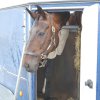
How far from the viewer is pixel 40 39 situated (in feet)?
Result: 14.5

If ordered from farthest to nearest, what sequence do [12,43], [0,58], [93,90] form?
[0,58] → [12,43] → [93,90]

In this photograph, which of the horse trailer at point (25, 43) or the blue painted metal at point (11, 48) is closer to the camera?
the horse trailer at point (25, 43)

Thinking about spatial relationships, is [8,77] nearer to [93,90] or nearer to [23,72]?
[23,72]

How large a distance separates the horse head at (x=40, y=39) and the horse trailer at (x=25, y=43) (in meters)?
0.25

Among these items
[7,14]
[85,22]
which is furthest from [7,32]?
[85,22]

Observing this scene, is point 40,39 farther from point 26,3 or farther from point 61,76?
point 61,76

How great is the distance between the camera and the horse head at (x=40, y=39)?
14.4 feet

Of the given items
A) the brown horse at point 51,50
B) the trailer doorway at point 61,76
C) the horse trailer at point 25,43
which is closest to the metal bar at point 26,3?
the horse trailer at point 25,43

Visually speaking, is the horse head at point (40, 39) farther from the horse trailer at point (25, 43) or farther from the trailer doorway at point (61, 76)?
the trailer doorway at point (61, 76)

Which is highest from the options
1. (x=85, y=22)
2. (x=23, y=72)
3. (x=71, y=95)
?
(x=85, y=22)

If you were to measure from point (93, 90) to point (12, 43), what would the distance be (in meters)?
2.00

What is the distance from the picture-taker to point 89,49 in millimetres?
4195

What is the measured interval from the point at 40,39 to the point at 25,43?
0.60 metres

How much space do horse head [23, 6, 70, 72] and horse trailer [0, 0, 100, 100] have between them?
9.8 inches
